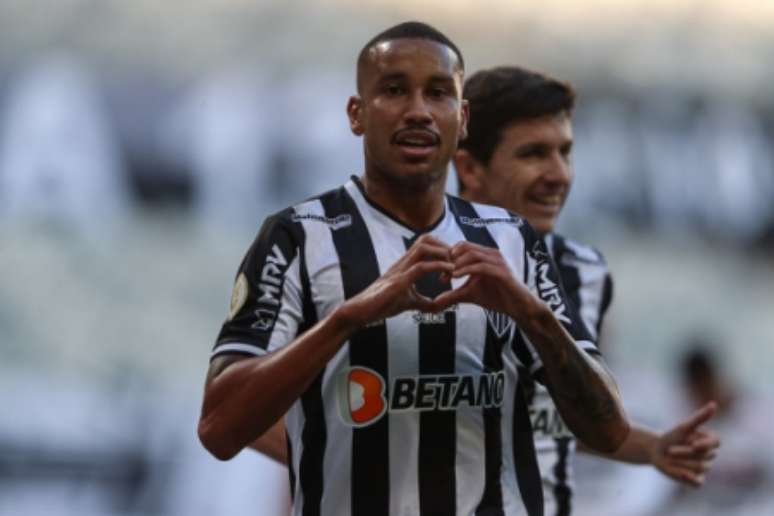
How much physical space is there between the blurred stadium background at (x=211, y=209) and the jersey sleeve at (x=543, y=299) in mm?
4518

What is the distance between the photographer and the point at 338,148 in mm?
8805

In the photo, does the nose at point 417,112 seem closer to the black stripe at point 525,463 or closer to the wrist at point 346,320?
the wrist at point 346,320

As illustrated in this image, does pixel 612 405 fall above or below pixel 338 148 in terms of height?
below

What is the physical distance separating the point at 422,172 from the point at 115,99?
202 inches

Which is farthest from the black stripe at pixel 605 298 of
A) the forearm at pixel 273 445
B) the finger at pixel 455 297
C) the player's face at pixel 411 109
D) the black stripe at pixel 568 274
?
the finger at pixel 455 297

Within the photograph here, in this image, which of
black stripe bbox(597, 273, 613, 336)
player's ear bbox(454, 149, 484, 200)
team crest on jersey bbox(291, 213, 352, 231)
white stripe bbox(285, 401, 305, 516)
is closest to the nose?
team crest on jersey bbox(291, 213, 352, 231)

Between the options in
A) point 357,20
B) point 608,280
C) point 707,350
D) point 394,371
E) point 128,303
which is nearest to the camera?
point 394,371

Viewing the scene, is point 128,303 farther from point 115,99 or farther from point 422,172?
point 422,172

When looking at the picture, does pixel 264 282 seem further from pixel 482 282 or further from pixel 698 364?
pixel 698 364

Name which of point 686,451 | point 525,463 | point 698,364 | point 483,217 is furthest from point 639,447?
point 698,364

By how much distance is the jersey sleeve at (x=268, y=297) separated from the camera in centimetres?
329

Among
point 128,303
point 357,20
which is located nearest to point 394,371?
point 128,303

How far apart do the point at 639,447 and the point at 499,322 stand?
1446mm

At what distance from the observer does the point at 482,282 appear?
307cm
